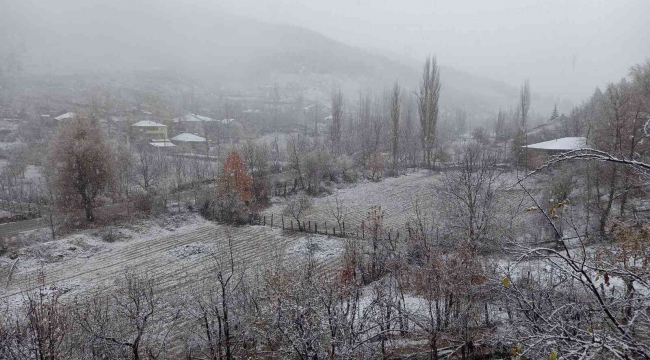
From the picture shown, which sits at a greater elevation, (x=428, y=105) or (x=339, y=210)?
(x=428, y=105)

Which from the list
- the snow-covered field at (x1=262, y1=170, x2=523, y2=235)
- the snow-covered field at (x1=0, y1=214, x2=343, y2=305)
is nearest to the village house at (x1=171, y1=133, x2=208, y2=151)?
the snow-covered field at (x1=262, y1=170, x2=523, y2=235)

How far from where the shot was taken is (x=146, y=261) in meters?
15.5

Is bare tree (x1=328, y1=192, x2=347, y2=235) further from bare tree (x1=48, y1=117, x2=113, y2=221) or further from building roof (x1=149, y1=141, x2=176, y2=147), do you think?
building roof (x1=149, y1=141, x2=176, y2=147)

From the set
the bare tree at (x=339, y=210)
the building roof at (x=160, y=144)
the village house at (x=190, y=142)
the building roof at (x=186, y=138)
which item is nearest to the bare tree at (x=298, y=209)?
the bare tree at (x=339, y=210)

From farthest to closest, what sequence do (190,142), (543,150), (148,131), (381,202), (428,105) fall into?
(148,131) → (190,142) → (428,105) → (543,150) → (381,202)

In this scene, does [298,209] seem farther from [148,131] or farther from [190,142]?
[148,131]

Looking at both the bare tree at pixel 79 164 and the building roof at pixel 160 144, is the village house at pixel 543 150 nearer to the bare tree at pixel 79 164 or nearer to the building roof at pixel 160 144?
the bare tree at pixel 79 164

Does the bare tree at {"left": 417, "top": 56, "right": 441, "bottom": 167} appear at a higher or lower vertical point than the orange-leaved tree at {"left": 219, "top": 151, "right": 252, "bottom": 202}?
higher

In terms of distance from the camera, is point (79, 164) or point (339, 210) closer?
point (79, 164)

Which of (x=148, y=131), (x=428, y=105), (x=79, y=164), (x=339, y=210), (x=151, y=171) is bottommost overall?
(x=339, y=210)

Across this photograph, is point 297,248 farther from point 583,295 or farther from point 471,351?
point 583,295

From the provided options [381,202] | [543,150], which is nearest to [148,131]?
[381,202]

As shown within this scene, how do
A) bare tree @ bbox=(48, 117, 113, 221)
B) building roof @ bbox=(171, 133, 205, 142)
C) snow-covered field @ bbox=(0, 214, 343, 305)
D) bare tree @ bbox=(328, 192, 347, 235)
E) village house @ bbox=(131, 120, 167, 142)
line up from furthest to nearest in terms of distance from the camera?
1. village house @ bbox=(131, 120, 167, 142)
2. building roof @ bbox=(171, 133, 205, 142)
3. bare tree @ bbox=(328, 192, 347, 235)
4. bare tree @ bbox=(48, 117, 113, 221)
5. snow-covered field @ bbox=(0, 214, 343, 305)

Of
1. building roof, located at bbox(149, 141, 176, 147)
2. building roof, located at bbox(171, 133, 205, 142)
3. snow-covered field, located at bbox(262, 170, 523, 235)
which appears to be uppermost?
building roof, located at bbox(171, 133, 205, 142)
